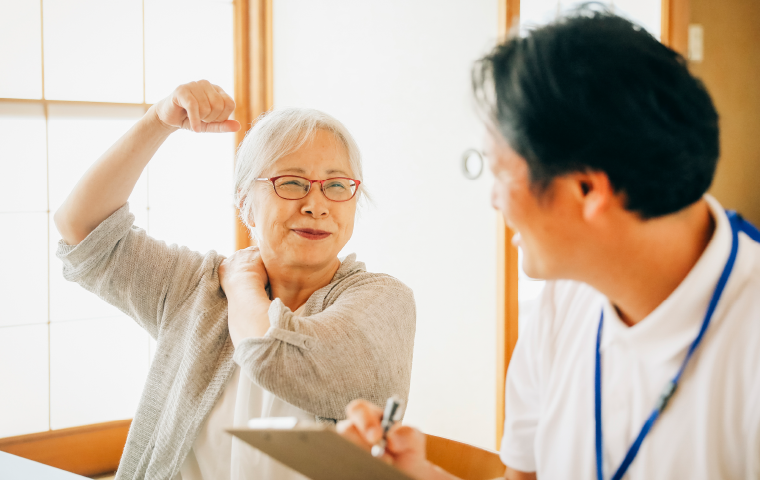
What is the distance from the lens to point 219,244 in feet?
9.29

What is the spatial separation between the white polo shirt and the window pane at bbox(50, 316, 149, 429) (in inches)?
88.7

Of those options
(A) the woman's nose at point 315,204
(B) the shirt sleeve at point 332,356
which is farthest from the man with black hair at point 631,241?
(A) the woman's nose at point 315,204

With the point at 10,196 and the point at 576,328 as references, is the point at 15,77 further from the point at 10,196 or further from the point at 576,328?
the point at 576,328

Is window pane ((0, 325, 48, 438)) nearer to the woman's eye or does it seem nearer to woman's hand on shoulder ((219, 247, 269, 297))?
woman's hand on shoulder ((219, 247, 269, 297))

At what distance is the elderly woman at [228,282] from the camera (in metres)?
1.20

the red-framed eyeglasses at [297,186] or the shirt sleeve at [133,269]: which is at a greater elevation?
the red-framed eyeglasses at [297,186]

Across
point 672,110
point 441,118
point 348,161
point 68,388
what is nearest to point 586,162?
point 672,110

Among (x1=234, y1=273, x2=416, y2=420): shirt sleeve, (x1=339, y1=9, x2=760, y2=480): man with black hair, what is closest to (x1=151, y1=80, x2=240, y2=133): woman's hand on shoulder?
(x1=234, y1=273, x2=416, y2=420): shirt sleeve

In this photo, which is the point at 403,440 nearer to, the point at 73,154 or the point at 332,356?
the point at 332,356

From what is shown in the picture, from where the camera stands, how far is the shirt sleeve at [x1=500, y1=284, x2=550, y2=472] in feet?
3.28

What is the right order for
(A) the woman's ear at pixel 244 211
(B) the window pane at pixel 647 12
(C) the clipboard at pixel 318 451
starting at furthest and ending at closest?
(B) the window pane at pixel 647 12 < (A) the woman's ear at pixel 244 211 < (C) the clipboard at pixel 318 451

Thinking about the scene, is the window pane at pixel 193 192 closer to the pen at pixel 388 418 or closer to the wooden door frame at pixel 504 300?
the wooden door frame at pixel 504 300

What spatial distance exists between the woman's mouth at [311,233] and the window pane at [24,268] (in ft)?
5.61

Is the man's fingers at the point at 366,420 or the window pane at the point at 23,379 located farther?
the window pane at the point at 23,379
